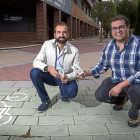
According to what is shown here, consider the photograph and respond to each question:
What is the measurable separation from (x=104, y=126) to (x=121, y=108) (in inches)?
29.8

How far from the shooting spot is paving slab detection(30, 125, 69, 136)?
7.86 feet

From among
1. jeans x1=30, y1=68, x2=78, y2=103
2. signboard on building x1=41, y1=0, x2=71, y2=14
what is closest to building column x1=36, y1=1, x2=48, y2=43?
signboard on building x1=41, y1=0, x2=71, y2=14

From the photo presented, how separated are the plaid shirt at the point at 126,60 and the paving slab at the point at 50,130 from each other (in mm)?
1124

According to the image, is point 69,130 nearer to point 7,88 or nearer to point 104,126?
point 104,126

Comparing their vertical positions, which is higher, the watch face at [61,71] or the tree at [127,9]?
the tree at [127,9]

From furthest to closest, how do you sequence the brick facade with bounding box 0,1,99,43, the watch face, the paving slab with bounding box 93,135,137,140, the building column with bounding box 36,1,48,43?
the brick facade with bounding box 0,1,99,43
the building column with bounding box 36,1,48,43
the watch face
the paving slab with bounding box 93,135,137,140

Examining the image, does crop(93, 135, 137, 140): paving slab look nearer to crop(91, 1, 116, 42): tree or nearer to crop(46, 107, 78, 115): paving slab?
crop(46, 107, 78, 115): paving slab

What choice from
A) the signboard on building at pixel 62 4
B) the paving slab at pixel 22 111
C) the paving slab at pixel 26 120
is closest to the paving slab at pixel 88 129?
the paving slab at pixel 26 120

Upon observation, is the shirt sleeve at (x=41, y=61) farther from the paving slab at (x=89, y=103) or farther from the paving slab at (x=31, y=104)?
the paving slab at (x=89, y=103)

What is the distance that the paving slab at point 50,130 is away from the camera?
7.86 feet

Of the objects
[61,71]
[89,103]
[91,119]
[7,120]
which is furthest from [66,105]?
[7,120]

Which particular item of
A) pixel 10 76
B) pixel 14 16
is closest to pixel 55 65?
pixel 10 76

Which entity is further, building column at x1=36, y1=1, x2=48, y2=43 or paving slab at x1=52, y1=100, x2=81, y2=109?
building column at x1=36, y1=1, x2=48, y2=43

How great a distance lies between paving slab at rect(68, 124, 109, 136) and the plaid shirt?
78cm
